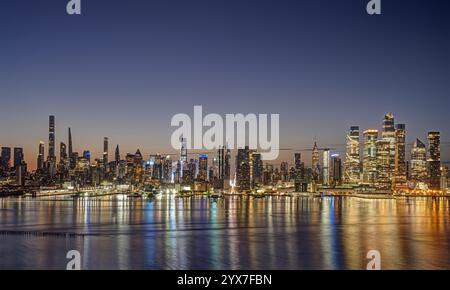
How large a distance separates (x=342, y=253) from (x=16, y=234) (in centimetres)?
2282

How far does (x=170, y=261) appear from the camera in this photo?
27609 mm

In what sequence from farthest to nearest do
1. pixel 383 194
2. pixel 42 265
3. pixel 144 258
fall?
pixel 383 194, pixel 144 258, pixel 42 265

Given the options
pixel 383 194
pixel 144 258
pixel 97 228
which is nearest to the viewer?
pixel 144 258

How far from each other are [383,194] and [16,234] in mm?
164550

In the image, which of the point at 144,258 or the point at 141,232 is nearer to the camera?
the point at 144,258

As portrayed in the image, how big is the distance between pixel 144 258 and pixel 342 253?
1071cm
